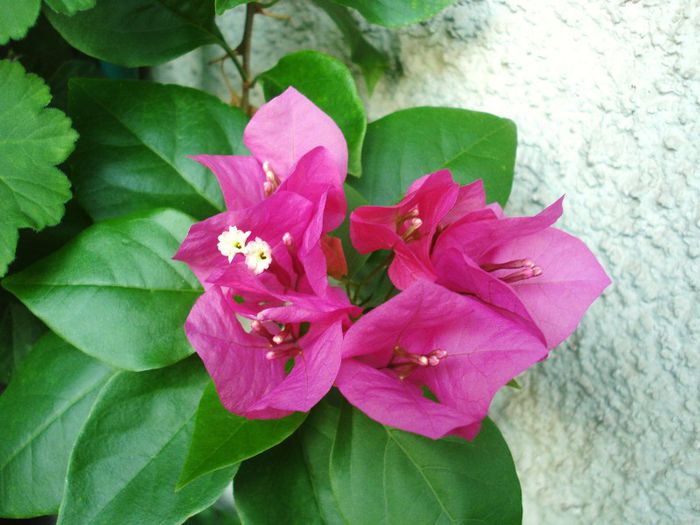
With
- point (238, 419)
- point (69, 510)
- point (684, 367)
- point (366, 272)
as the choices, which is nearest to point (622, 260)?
point (684, 367)

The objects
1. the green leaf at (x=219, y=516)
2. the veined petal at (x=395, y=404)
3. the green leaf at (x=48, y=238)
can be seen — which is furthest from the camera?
the green leaf at (x=219, y=516)

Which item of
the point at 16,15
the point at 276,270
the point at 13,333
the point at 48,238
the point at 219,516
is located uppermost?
the point at 16,15

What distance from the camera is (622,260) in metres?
0.58

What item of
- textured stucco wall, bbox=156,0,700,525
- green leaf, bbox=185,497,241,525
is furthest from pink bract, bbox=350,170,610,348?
green leaf, bbox=185,497,241,525

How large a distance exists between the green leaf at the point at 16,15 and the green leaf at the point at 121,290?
0.56ft

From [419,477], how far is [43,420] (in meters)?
0.36

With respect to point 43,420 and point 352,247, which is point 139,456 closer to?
point 43,420

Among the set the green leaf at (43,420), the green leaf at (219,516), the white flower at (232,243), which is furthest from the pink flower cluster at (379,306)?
the green leaf at (219,516)

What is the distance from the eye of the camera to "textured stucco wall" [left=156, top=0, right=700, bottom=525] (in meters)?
0.54

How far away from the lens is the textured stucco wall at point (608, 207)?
541 mm

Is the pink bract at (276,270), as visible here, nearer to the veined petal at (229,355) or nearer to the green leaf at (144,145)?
the veined petal at (229,355)

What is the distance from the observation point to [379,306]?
1.41 ft

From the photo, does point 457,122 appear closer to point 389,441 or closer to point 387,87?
point 387,87

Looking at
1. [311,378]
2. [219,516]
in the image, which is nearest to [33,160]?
[311,378]
